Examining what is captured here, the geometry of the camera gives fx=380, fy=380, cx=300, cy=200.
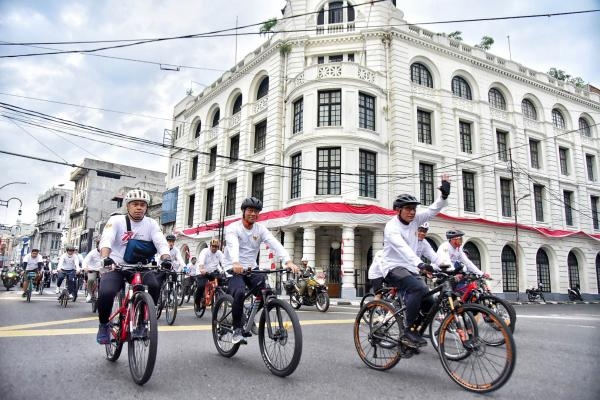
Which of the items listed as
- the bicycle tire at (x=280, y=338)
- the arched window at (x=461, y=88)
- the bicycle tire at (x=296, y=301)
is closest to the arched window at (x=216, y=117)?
the arched window at (x=461, y=88)

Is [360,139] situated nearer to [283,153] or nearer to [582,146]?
[283,153]

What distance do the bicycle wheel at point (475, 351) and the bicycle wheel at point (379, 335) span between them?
1.65 ft

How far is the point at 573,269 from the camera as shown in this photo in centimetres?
A: 2656

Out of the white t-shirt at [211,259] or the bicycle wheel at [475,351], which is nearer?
the bicycle wheel at [475,351]

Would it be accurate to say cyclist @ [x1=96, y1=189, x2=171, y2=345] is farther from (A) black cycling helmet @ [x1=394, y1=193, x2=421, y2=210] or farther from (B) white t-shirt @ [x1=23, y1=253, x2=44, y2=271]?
(B) white t-shirt @ [x1=23, y1=253, x2=44, y2=271]

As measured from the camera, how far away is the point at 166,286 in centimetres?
879

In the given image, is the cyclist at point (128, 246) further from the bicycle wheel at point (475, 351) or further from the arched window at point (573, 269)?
the arched window at point (573, 269)

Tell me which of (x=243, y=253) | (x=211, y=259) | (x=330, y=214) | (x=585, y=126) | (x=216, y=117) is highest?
(x=216, y=117)

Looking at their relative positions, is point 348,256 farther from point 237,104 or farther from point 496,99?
point 496,99

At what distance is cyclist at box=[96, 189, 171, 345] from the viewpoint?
421cm

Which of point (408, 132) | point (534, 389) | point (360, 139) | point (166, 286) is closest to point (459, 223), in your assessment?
point (408, 132)

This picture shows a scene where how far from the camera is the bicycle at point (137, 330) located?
3336mm

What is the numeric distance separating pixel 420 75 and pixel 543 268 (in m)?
15.1

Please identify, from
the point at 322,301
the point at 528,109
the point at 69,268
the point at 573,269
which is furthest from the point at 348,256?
the point at 528,109
